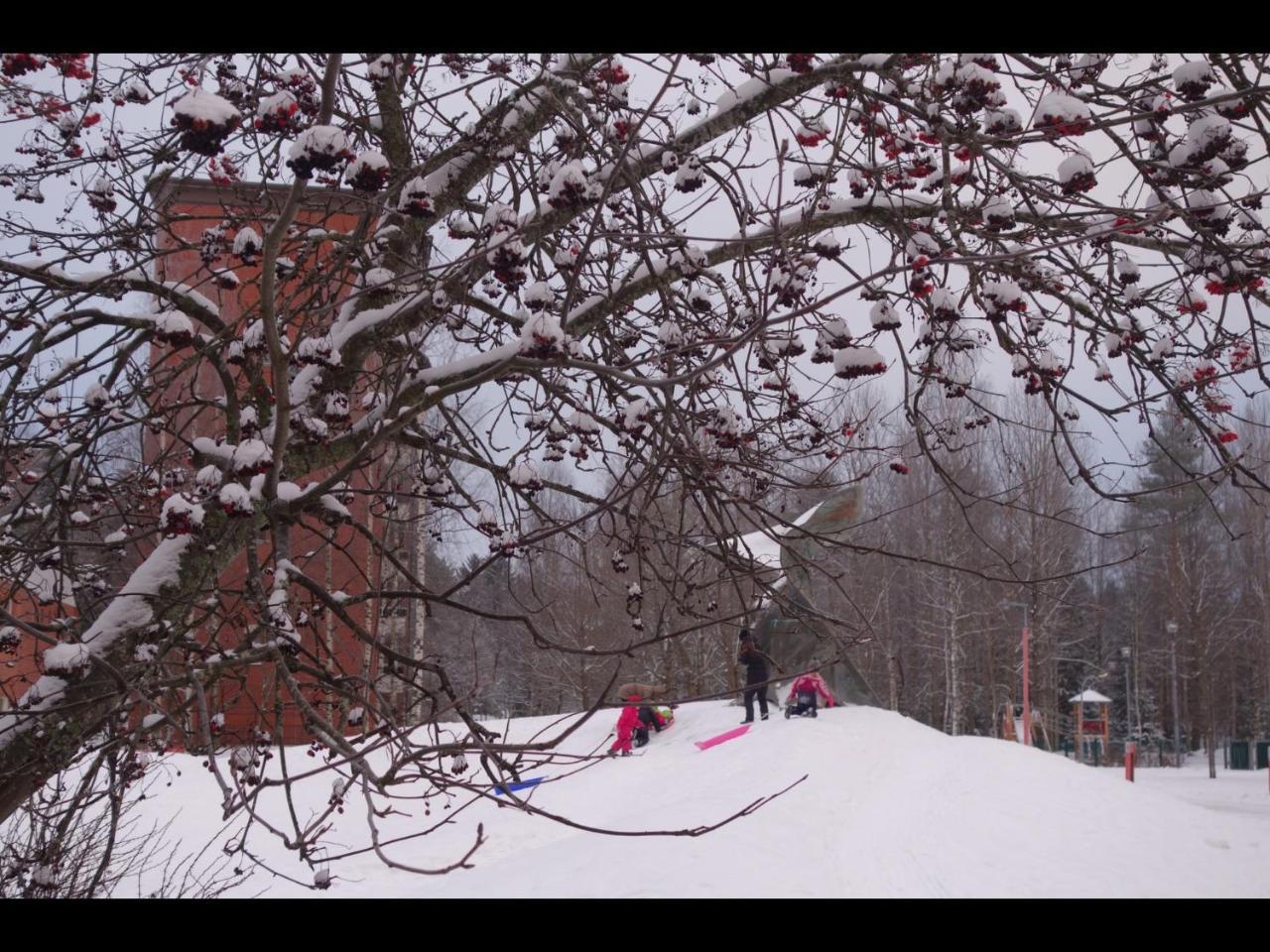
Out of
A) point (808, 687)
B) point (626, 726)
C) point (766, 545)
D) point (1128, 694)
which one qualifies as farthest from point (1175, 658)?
point (626, 726)

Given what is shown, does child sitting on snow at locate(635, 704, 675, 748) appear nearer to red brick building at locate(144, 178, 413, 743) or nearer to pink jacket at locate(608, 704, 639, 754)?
pink jacket at locate(608, 704, 639, 754)

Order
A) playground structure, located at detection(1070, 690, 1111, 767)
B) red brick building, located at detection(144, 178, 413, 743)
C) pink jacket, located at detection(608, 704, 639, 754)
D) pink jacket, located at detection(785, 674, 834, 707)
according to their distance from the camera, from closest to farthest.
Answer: red brick building, located at detection(144, 178, 413, 743)
pink jacket, located at detection(608, 704, 639, 754)
pink jacket, located at detection(785, 674, 834, 707)
playground structure, located at detection(1070, 690, 1111, 767)

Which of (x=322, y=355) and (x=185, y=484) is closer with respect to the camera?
(x=322, y=355)

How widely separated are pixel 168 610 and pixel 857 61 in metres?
2.96

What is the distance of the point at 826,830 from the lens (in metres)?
8.53

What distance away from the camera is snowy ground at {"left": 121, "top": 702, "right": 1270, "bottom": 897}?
7.00 m

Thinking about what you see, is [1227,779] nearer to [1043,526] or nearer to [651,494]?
[1043,526]

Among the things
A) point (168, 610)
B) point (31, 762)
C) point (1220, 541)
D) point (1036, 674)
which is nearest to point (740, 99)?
point (168, 610)

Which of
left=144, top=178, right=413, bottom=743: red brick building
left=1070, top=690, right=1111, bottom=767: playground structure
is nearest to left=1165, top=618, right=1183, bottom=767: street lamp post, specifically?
left=1070, top=690, right=1111, bottom=767: playground structure

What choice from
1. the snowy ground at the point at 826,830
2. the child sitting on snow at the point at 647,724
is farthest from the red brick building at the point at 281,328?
the child sitting on snow at the point at 647,724

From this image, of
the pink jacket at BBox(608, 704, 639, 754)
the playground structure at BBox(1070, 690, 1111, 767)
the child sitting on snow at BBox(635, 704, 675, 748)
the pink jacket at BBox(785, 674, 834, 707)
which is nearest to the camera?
the pink jacket at BBox(608, 704, 639, 754)

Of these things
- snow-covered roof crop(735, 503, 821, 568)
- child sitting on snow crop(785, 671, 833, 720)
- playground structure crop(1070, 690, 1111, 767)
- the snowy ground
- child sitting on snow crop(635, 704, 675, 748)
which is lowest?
playground structure crop(1070, 690, 1111, 767)

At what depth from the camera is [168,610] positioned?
3266 mm

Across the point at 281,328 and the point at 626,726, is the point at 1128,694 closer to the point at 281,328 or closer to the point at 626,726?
the point at 626,726
